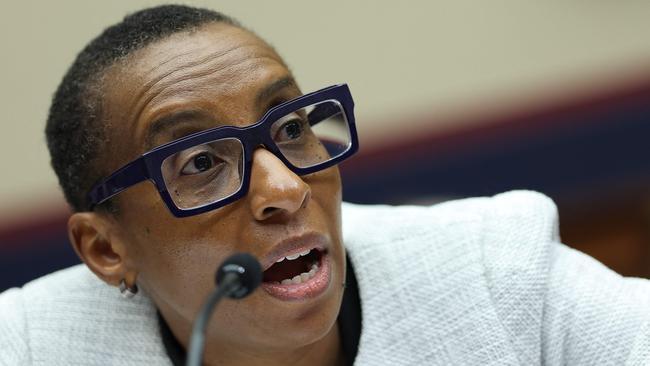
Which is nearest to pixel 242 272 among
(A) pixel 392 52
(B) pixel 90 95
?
(B) pixel 90 95

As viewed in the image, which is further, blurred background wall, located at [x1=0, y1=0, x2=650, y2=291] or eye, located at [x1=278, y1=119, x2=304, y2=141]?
blurred background wall, located at [x1=0, y1=0, x2=650, y2=291]

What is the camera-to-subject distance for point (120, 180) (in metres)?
1.26

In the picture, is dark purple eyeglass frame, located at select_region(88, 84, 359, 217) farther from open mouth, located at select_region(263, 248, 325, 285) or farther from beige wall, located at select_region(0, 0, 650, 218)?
beige wall, located at select_region(0, 0, 650, 218)

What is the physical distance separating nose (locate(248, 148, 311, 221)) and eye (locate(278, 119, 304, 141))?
0.25 ft

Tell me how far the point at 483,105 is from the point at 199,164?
160cm

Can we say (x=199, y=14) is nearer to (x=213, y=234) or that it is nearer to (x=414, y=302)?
(x=213, y=234)

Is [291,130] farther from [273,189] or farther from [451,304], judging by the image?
[451,304]

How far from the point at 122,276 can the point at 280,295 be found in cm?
30

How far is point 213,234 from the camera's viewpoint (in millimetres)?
1204

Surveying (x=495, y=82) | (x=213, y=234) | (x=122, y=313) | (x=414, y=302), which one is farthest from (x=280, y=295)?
(x=495, y=82)

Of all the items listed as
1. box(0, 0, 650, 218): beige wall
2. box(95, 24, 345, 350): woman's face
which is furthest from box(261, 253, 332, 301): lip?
box(0, 0, 650, 218): beige wall

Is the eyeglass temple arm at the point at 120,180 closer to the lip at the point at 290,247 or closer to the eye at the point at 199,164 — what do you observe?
the eye at the point at 199,164

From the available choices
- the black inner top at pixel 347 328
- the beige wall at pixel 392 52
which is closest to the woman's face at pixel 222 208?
the black inner top at pixel 347 328

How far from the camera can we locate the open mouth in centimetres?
122
